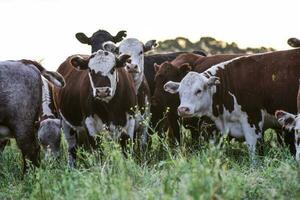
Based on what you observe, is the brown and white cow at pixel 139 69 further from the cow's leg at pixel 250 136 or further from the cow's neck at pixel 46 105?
the cow's leg at pixel 250 136

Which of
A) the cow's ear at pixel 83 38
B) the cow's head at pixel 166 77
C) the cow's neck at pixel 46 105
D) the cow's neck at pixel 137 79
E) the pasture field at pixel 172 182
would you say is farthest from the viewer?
the cow's ear at pixel 83 38

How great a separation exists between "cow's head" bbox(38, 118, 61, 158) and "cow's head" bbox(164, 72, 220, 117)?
192 centimetres

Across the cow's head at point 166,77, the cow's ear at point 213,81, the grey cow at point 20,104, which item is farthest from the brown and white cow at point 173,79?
the grey cow at point 20,104

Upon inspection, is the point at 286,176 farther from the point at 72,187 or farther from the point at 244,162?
→ the point at 244,162

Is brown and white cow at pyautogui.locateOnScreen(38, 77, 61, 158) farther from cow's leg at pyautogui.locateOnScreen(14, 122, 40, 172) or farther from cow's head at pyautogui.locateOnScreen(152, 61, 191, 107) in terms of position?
cow's head at pyautogui.locateOnScreen(152, 61, 191, 107)

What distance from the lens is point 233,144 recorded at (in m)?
10.5

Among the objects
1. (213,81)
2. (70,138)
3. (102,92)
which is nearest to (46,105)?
(70,138)

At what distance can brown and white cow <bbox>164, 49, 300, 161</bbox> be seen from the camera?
9297mm

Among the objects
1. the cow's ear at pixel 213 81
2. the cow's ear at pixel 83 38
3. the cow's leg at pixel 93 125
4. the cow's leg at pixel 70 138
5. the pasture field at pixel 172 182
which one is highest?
the cow's ear at pixel 83 38

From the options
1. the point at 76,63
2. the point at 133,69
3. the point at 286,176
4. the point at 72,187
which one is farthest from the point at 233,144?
the point at 72,187

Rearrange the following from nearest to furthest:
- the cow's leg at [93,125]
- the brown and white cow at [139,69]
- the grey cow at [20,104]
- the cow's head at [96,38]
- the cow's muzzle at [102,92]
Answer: the grey cow at [20,104] < the cow's muzzle at [102,92] < the cow's leg at [93,125] < the brown and white cow at [139,69] < the cow's head at [96,38]

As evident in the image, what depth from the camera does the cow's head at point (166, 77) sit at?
11.0 meters

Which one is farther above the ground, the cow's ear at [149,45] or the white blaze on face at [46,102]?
the cow's ear at [149,45]

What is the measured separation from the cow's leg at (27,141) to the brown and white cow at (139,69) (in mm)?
2043
